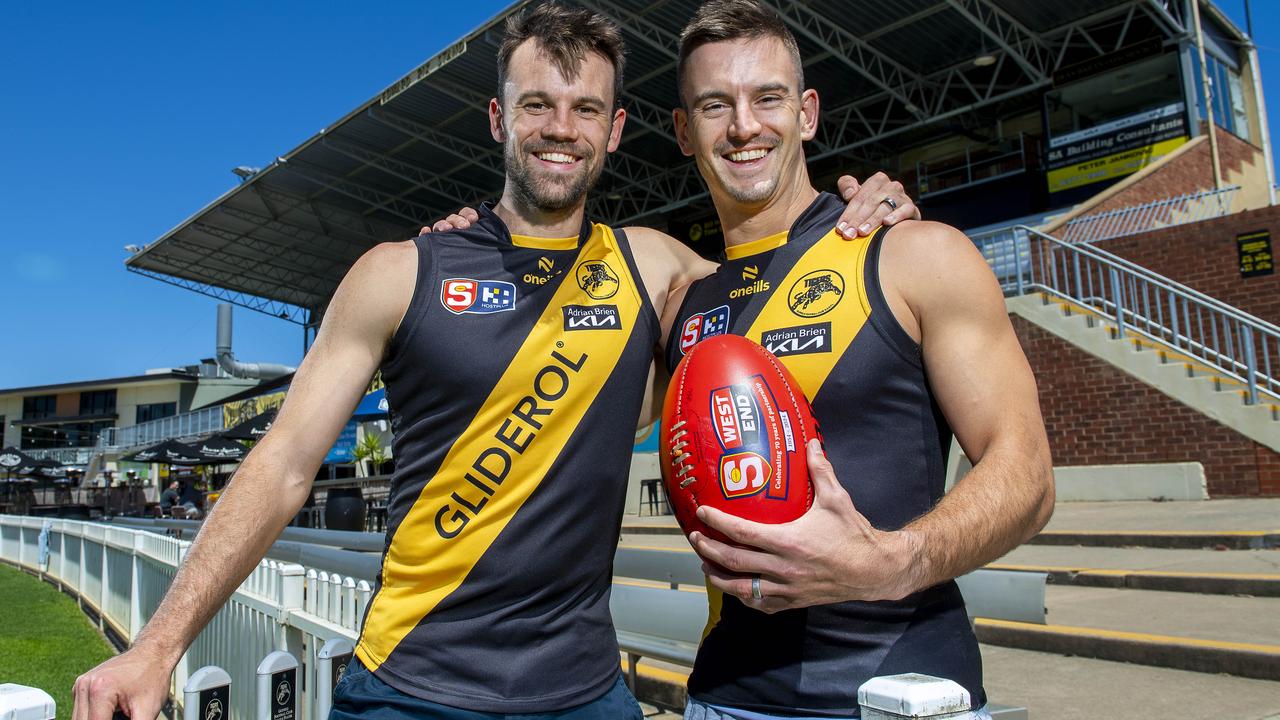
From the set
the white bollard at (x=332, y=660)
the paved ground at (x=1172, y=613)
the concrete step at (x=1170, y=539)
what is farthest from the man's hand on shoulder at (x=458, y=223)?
the concrete step at (x=1170, y=539)

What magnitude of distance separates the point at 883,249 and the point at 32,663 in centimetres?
878

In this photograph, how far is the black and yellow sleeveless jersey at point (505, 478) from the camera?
2086 millimetres

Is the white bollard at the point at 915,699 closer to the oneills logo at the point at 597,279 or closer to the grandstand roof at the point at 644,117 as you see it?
the oneills logo at the point at 597,279

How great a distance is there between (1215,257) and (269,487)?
1651 centimetres

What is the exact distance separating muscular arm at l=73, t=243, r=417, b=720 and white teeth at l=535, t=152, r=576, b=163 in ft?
1.54

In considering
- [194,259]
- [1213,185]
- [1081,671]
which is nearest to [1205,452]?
[1081,671]

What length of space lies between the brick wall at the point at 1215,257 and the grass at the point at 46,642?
16364 mm

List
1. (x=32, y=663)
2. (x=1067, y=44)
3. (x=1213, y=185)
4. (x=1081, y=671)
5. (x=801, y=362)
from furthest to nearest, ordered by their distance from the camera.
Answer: (x=1067, y=44), (x=1213, y=185), (x=32, y=663), (x=1081, y=671), (x=801, y=362)

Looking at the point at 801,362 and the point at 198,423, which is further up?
the point at 198,423

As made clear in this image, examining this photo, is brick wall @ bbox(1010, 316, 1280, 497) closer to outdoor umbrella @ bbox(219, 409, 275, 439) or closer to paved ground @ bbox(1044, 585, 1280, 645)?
paved ground @ bbox(1044, 585, 1280, 645)

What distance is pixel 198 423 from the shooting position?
1698 inches

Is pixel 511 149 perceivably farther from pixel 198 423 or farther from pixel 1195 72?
pixel 198 423

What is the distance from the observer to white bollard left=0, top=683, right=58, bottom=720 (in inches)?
55.7

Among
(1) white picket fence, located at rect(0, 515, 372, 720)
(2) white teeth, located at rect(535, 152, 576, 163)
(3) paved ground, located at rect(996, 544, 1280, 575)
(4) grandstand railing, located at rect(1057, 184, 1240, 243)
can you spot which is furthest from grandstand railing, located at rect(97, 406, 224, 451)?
(2) white teeth, located at rect(535, 152, 576, 163)
